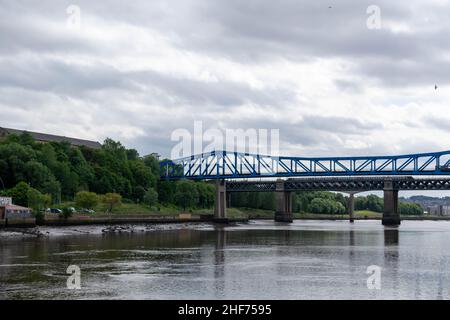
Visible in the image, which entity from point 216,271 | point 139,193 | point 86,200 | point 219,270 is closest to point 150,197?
point 139,193

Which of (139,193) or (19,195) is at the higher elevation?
(139,193)

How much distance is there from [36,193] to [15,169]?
23.4 m

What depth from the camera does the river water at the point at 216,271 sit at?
1806 inches

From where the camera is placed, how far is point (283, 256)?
73938mm

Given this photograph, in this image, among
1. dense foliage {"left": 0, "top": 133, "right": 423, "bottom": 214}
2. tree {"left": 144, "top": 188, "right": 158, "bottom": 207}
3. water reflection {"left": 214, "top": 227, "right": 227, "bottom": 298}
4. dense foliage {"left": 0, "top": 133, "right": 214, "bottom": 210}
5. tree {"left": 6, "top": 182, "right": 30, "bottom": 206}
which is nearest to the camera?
water reflection {"left": 214, "top": 227, "right": 227, "bottom": 298}

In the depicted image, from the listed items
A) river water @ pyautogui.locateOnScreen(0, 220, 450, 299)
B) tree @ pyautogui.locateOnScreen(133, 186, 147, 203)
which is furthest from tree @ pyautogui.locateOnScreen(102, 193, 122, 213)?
river water @ pyautogui.locateOnScreen(0, 220, 450, 299)

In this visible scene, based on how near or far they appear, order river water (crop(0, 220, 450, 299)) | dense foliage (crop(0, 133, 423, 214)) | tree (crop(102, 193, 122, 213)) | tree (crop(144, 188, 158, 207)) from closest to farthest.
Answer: river water (crop(0, 220, 450, 299))
dense foliage (crop(0, 133, 423, 214))
tree (crop(102, 193, 122, 213))
tree (crop(144, 188, 158, 207))

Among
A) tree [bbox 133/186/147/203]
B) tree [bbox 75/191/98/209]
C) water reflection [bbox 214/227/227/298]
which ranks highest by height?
tree [bbox 133/186/147/203]

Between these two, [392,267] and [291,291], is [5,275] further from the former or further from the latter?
[392,267]

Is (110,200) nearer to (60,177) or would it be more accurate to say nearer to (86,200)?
(86,200)

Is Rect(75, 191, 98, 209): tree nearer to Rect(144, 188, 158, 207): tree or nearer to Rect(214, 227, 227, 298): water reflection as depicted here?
Rect(144, 188, 158, 207): tree

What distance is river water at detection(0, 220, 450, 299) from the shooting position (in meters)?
45.9

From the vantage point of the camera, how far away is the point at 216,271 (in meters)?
58.2
